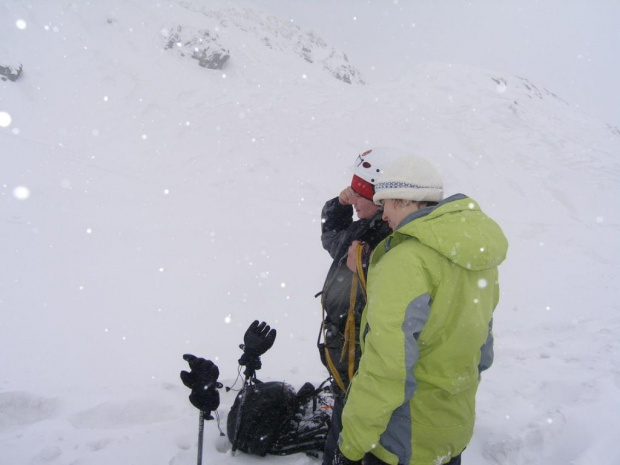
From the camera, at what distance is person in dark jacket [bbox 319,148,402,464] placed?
8.37 feet

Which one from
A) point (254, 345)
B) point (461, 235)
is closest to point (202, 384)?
point (254, 345)

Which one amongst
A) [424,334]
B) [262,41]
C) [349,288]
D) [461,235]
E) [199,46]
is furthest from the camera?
[262,41]

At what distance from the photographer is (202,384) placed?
2.72 metres

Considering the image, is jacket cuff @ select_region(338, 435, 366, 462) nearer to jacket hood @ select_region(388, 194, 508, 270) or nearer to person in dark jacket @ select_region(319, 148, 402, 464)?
person in dark jacket @ select_region(319, 148, 402, 464)

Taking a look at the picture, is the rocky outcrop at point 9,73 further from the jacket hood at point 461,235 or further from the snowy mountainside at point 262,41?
the jacket hood at point 461,235

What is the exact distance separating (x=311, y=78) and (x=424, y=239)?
90.9 feet

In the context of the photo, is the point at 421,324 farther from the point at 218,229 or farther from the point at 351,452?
the point at 218,229

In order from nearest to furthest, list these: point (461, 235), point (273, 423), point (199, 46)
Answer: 1. point (461, 235)
2. point (273, 423)
3. point (199, 46)

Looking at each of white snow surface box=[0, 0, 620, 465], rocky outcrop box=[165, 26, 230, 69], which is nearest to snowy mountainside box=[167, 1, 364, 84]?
rocky outcrop box=[165, 26, 230, 69]

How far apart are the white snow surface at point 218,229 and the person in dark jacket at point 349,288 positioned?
3.13 feet

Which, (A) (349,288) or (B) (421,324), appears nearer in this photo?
(B) (421,324)

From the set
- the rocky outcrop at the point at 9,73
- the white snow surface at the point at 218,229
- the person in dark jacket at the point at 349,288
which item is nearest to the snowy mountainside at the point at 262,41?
the white snow surface at the point at 218,229

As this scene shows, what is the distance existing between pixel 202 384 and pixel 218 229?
287 inches

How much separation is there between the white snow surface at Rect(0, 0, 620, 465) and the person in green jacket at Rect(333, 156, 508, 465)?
1.62 meters
